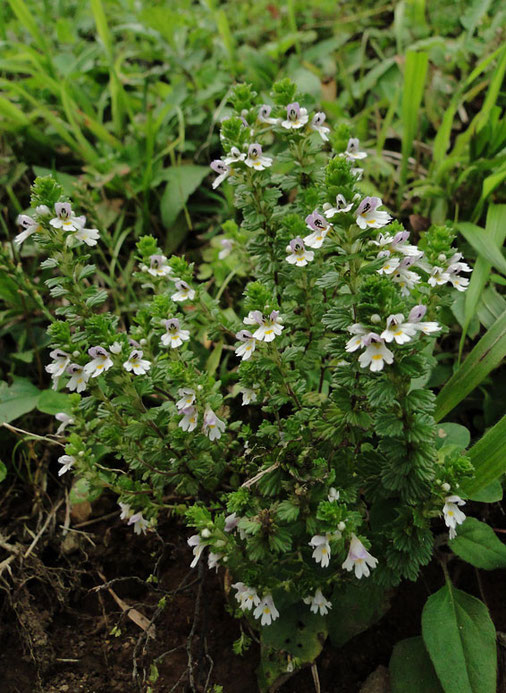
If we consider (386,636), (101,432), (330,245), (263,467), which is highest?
(330,245)

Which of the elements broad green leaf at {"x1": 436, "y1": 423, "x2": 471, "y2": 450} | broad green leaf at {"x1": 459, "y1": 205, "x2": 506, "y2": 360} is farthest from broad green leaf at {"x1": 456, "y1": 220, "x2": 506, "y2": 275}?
broad green leaf at {"x1": 436, "y1": 423, "x2": 471, "y2": 450}

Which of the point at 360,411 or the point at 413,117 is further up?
the point at 413,117

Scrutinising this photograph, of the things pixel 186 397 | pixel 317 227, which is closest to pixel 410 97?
pixel 317 227

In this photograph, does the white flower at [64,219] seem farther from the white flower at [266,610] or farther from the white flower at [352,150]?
the white flower at [266,610]

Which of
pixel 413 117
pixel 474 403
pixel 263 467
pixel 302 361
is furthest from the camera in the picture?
pixel 413 117

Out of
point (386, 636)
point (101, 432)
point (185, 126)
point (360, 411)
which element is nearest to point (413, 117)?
point (185, 126)

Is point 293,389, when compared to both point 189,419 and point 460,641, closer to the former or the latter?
point 189,419

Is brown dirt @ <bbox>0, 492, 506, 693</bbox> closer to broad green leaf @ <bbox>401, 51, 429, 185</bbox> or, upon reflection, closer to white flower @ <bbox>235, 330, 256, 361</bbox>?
white flower @ <bbox>235, 330, 256, 361</bbox>

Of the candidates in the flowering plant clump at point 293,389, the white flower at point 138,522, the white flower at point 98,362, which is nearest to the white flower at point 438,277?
the flowering plant clump at point 293,389

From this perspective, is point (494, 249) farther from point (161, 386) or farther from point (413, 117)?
point (161, 386)
